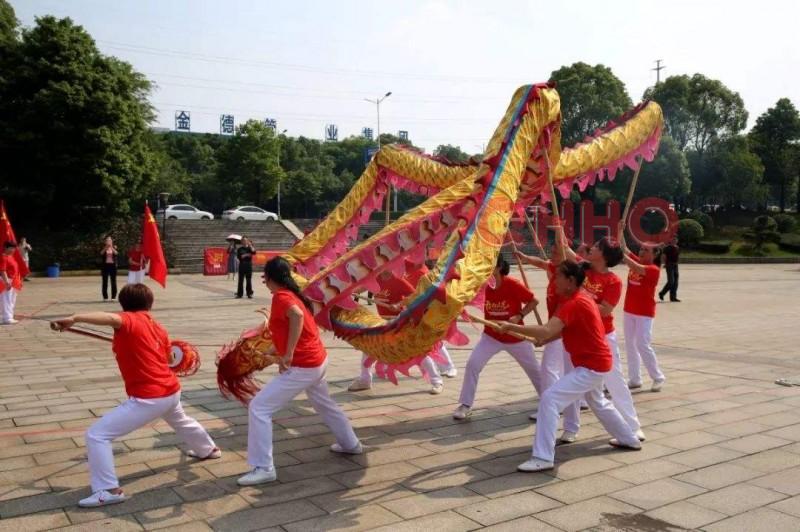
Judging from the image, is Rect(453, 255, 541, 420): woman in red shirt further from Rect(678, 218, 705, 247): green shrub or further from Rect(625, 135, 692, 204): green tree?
Rect(625, 135, 692, 204): green tree

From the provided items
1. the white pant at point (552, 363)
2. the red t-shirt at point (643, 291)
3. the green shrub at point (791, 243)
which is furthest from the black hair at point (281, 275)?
the green shrub at point (791, 243)

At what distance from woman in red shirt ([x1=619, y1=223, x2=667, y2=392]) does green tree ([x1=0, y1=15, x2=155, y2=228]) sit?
2416cm

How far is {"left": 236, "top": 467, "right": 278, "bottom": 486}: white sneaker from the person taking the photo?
4637mm

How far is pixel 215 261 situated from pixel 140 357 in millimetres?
23833

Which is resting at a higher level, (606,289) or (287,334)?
(606,289)

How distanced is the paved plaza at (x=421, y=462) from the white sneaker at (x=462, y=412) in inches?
3.1

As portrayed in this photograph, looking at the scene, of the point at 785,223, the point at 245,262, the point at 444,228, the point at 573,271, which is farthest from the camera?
the point at 785,223

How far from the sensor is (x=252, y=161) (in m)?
44.5

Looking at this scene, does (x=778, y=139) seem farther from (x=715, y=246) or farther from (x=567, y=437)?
(x=567, y=437)

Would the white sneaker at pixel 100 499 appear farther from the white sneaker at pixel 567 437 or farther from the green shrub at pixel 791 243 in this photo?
the green shrub at pixel 791 243

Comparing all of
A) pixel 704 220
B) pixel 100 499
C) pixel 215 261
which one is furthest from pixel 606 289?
pixel 704 220

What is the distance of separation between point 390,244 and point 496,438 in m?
1.90

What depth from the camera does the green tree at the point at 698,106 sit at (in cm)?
4650

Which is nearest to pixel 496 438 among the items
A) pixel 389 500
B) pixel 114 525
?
pixel 389 500
